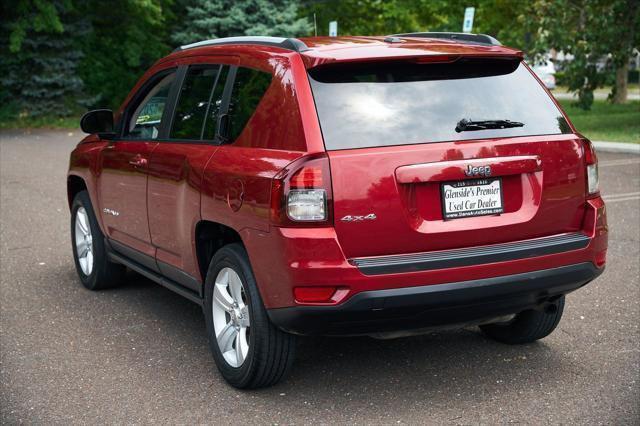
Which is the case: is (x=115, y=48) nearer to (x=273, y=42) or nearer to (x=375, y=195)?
(x=273, y=42)

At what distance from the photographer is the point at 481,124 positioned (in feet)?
15.1

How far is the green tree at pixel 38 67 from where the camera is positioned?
2745cm

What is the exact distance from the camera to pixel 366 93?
14.8 feet

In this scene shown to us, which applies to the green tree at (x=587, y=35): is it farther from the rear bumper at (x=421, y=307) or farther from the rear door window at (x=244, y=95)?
the rear bumper at (x=421, y=307)

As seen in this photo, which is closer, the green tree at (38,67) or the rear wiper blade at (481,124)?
the rear wiper blade at (481,124)

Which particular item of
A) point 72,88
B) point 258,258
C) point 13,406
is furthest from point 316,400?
point 72,88

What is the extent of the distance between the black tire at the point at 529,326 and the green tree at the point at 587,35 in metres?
16.8

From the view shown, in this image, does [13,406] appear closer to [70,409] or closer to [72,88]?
[70,409]

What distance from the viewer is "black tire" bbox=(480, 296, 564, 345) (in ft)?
17.9

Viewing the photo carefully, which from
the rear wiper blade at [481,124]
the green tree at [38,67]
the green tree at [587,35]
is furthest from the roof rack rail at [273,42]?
the green tree at [38,67]

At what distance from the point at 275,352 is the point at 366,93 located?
1358mm

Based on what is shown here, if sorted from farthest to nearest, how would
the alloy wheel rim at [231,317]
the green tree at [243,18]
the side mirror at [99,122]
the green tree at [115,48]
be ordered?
the green tree at [115,48] → the green tree at [243,18] → the side mirror at [99,122] → the alloy wheel rim at [231,317]

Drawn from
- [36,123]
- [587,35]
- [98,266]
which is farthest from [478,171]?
[36,123]

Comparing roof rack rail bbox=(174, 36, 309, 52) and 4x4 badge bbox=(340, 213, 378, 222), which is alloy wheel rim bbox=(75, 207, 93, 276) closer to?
roof rack rail bbox=(174, 36, 309, 52)
